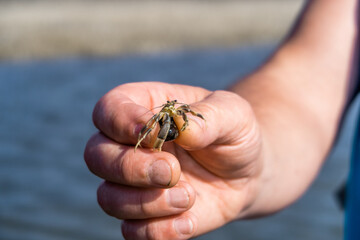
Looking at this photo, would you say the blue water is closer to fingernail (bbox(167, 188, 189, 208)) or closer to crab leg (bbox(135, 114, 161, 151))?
fingernail (bbox(167, 188, 189, 208))

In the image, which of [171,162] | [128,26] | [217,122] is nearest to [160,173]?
[171,162]

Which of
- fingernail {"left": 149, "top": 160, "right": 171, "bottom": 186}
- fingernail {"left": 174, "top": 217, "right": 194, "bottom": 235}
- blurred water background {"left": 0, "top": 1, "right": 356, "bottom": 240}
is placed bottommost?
fingernail {"left": 174, "top": 217, "right": 194, "bottom": 235}

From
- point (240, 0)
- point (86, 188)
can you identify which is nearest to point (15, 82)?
point (86, 188)

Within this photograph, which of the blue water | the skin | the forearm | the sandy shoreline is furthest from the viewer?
the sandy shoreline

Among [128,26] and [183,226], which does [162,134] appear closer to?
[183,226]

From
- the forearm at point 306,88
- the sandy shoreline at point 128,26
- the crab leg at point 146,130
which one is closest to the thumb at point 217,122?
the crab leg at point 146,130

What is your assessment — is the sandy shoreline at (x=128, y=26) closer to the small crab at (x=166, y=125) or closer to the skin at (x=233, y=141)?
the skin at (x=233, y=141)

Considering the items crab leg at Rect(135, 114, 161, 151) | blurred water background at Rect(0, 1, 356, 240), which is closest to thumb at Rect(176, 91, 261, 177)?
crab leg at Rect(135, 114, 161, 151)
